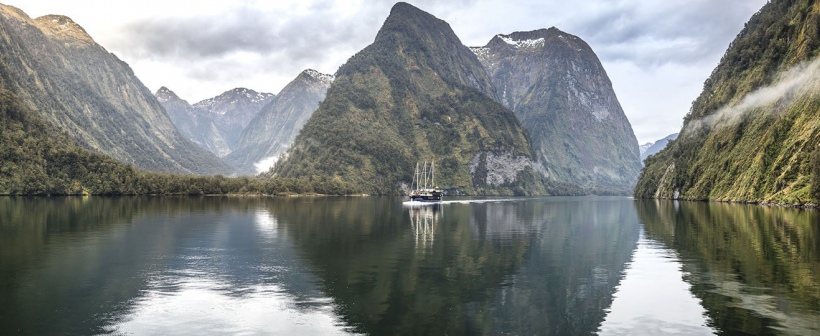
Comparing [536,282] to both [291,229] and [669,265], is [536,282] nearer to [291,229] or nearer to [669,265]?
[669,265]

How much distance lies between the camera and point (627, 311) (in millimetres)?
41250

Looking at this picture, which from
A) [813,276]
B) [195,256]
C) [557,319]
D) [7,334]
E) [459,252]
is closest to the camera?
[7,334]

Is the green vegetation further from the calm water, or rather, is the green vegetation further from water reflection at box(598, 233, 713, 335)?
water reflection at box(598, 233, 713, 335)

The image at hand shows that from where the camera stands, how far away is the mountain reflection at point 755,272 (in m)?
36.9

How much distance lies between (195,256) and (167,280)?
16.0 metres

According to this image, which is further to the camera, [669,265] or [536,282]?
[669,265]

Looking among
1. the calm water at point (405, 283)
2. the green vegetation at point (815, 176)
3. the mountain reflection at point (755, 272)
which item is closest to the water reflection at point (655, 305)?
the calm water at point (405, 283)

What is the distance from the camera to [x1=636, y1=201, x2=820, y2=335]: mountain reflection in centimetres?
3691

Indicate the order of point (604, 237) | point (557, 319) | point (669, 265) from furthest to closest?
Answer: 1. point (604, 237)
2. point (669, 265)
3. point (557, 319)

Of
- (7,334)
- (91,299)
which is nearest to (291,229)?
(91,299)

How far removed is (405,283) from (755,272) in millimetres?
32425

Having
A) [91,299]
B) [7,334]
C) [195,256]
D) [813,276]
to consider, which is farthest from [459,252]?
[7,334]

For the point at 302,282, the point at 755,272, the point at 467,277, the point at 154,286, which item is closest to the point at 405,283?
the point at 467,277

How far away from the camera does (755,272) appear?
54000 millimetres
